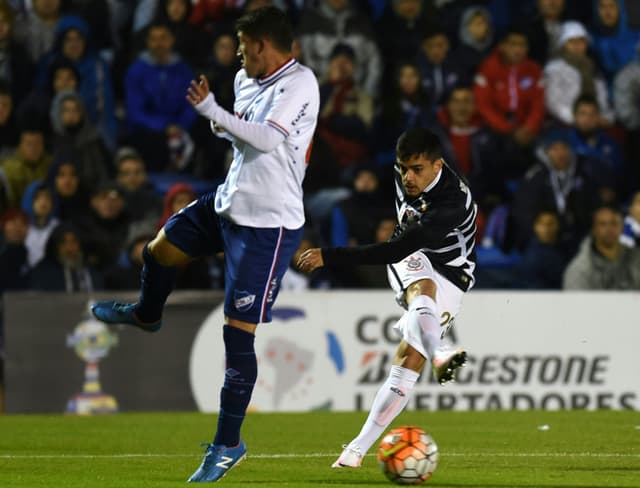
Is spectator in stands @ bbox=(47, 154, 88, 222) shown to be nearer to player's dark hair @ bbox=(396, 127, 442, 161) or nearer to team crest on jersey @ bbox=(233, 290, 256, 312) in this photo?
player's dark hair @ bbox=(396, 127, 442, 161)

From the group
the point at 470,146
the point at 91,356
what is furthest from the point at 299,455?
the point at 470,146

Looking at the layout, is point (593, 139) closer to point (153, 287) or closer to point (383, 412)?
point (383, 412)

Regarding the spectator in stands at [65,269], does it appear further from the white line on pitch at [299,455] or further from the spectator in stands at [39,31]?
the white line on pitch at [299,455]

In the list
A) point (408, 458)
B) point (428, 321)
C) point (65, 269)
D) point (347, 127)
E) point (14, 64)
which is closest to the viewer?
point (408, 458)

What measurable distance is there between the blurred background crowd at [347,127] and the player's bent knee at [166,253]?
6.58 metres

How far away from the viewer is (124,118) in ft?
59.5

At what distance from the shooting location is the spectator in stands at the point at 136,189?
16.0m

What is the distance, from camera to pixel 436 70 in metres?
18.0

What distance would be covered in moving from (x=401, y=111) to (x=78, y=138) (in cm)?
392

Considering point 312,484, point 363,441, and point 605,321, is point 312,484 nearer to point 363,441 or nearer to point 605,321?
point 363,441

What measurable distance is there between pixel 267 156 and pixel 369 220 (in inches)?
322

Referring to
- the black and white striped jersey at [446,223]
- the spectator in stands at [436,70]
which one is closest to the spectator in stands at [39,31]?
the spectator in stands at [436,70]

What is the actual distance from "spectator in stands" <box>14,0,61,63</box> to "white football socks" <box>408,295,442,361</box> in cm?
1013

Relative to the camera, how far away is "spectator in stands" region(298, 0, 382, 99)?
58.3 feet
